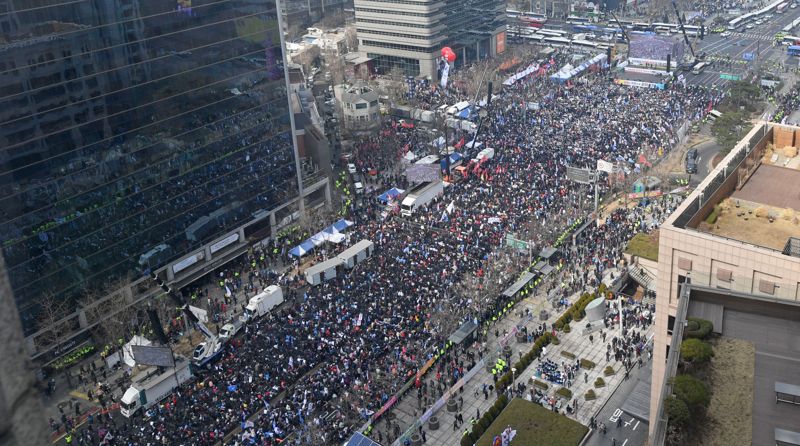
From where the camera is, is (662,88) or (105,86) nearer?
(105,86)

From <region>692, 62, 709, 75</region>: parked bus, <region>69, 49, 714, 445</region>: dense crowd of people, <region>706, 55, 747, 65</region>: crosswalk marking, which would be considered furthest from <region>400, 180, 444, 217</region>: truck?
<region>706, 55, 747, 65</region>: crosswalk marking

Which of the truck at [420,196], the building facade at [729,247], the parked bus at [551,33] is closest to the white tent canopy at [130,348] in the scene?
the truck at [420,196]

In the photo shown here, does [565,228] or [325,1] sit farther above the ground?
[325,1]

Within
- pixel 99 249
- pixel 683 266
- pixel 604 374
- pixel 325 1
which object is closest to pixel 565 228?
pixel 604 374

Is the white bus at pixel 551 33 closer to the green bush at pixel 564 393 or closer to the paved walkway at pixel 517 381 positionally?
the paved walkway at pixel 517 381

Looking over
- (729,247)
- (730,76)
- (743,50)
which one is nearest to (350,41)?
(730,76)

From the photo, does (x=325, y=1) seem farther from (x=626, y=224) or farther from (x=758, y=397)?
(x=758, y=397)
